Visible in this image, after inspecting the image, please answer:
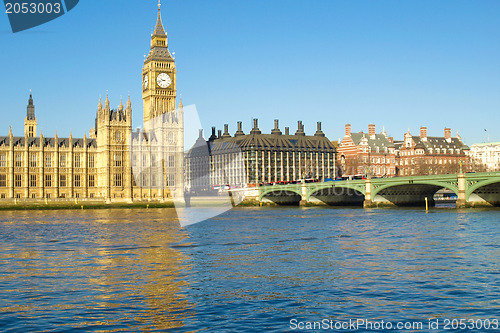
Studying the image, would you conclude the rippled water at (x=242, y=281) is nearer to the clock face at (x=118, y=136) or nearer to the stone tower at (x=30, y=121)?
the clock face at (x=118, y=136)

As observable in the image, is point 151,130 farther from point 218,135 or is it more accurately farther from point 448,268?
point 448,268

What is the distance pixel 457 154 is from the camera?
515 ft

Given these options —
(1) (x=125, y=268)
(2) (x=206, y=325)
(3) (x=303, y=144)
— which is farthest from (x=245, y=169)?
(2) (x=206, y=325)

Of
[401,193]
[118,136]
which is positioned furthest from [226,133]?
[401,193]

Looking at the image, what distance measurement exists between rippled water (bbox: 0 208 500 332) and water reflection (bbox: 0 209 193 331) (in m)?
0.05

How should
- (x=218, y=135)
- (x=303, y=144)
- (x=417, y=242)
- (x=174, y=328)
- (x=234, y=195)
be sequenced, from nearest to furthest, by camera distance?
1. (x=174, y=328)
2. (x=417, y=242)
3. (x=234, y=195)
4. (x=303, y=144)
5. (x=218, y=135)

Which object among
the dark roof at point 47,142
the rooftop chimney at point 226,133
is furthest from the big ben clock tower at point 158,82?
the rooftop chimney at point 226,133

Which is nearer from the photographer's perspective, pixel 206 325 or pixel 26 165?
pixel 206 325

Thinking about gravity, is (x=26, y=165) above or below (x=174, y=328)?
above

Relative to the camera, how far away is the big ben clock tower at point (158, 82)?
429 feet

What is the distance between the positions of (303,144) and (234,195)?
3994cm

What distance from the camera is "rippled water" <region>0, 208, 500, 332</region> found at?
56.9 feet

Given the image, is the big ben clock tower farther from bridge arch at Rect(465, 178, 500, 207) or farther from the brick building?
bridge arch at Rect(465, 178, 500, 207)

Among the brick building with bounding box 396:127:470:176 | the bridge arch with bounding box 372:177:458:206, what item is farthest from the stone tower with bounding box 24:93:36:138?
the brick building with bounding box 396:127:470:176
